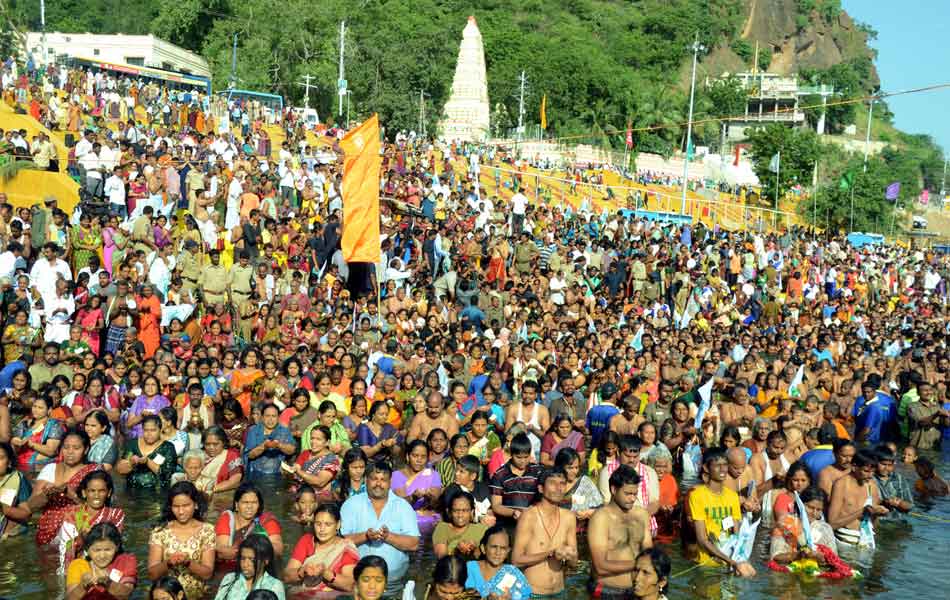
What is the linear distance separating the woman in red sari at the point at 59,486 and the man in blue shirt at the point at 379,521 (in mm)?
2499

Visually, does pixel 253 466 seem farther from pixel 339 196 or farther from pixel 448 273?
pixel 339 196

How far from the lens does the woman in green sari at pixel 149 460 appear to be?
434 inches

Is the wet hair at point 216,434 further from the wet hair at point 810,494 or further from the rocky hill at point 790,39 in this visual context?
the rocky hill at point 790,39

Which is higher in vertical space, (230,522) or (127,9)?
(127,9)

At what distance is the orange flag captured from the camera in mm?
14758

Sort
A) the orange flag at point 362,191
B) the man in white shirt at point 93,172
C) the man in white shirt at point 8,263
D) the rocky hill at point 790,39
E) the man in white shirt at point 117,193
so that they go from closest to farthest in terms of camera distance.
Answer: the orange flag at point 362,191 < the man in white shirt at point 8,263 < the man in white shirt at point 117,193 < the man in white shirt at point 93,172 < the rocky hill at point 790,39

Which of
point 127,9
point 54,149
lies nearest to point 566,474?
point 54,149

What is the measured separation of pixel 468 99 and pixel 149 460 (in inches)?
2454

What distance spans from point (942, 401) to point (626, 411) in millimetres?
6467

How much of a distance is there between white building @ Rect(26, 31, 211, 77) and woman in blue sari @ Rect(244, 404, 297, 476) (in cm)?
5824

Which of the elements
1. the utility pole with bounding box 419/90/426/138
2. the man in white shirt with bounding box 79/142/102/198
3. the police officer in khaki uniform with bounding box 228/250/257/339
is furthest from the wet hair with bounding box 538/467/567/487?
the utility pole with bounding box 419/90/426/138

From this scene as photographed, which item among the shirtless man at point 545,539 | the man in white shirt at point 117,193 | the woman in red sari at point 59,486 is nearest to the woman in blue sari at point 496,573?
the shirtless man at point 545,539

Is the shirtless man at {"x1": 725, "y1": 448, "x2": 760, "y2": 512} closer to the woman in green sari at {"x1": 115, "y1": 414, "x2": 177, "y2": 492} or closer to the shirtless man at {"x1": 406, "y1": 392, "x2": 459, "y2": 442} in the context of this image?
the shirtless man at {"x1": 406, "y1": 392, "x2": 459, "y2": 442}

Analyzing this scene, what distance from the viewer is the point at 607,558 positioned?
27.1 ft
